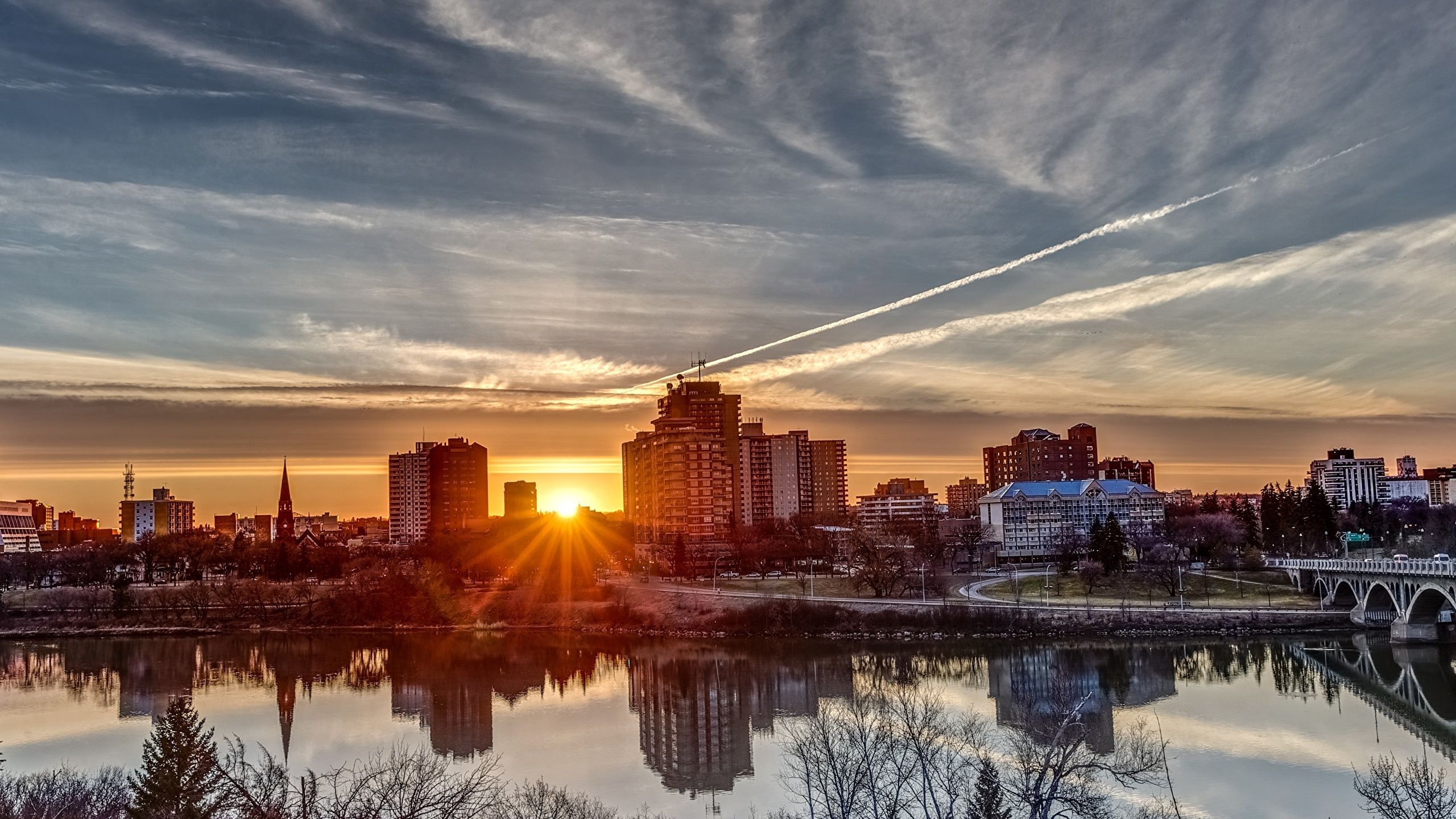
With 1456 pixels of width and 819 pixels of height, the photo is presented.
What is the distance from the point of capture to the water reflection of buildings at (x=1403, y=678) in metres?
39.7

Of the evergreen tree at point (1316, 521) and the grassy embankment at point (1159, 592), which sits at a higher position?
the evergreen tree at point (1316, 521)

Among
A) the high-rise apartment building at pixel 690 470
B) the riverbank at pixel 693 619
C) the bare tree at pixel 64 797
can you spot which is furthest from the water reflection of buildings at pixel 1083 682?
the high-rise apartment building at pixel 690 470

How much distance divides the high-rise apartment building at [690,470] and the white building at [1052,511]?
3479 cm

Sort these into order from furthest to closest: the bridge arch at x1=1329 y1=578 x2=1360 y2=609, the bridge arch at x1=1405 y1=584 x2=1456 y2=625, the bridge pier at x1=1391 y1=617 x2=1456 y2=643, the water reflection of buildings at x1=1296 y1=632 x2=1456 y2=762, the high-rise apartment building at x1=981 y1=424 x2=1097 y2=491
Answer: the high-rise apartment building at x1=981 y1=424 x2=1097 y2=491 → the bridge arch at x1=1329 y1=578 x2=1360 y2=609 → the bridge arch at x1=1405 y1=584 x2=1456 y2=625 → the bridge pier at x1=1391 y1=617 x2=1456 y2=643 → the water reflection of buildings at x1=1296 y1=632 x2=1456 y2=762

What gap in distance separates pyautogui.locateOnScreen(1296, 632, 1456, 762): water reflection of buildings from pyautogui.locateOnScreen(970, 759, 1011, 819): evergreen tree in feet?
72.4

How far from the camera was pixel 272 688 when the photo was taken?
185 feet

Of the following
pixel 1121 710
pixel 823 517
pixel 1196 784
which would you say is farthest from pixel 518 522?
pixel 1196 784

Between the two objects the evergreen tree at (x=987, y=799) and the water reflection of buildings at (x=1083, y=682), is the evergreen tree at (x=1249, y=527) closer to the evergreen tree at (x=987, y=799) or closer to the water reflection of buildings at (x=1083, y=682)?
the water reflection of buildings at (x=1083, y=682)

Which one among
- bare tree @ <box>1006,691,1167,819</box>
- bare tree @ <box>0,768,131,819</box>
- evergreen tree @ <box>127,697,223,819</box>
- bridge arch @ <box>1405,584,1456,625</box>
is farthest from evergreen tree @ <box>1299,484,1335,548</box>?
evergreen tree @ <box>127,697,223,819</box>

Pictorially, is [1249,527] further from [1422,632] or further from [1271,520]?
[1422,632]

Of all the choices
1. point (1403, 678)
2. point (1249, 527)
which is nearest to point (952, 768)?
point (1403, 678)

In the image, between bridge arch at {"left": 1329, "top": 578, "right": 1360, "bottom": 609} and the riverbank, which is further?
bridge arch at {"left": 1329, "top": 578, "right": 1360, "bottom": 609}

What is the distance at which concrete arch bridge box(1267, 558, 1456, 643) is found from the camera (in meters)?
55.1

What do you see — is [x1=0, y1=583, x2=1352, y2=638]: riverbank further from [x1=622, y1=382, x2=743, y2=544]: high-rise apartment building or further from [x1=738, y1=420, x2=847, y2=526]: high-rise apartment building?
[x1=738, y1=420, x2=847, y2=526]: high-rise apartment building
